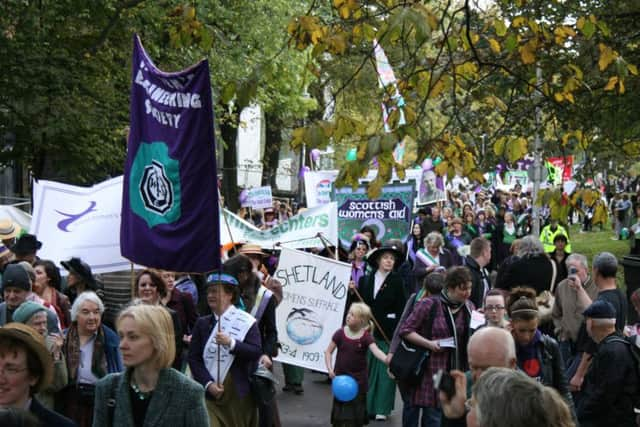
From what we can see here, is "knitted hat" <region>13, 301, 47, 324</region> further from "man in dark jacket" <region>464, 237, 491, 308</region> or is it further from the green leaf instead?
"man in dark jacket" <region>464, 237, 491, 308</region>

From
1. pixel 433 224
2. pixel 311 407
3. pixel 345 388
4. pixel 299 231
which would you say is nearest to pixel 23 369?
pixel 345 388

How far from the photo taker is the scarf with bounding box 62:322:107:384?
21.6ft

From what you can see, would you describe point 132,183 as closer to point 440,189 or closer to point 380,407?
point 380,407

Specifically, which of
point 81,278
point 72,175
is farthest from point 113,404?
point 72,175

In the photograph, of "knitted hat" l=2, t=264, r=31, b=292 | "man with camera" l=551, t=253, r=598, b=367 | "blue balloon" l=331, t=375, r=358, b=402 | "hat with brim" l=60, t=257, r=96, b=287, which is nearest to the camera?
"knitted hat" l=2, t=264, r=31, b=292

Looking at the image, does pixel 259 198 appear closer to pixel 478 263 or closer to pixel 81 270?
pixel 478 263

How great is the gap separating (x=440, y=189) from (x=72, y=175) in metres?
8.98

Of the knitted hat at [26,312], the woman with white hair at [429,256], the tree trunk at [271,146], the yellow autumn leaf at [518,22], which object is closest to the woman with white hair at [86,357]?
the knitted hat at [26,312]

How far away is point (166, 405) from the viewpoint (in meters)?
4.50

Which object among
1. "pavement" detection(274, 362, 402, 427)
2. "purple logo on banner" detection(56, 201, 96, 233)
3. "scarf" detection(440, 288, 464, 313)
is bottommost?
"pavement" detection(274, 362, 402, 427)

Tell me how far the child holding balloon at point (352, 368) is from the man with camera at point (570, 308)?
1.86 metres

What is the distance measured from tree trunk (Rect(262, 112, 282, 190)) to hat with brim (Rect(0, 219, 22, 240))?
83.1 ft

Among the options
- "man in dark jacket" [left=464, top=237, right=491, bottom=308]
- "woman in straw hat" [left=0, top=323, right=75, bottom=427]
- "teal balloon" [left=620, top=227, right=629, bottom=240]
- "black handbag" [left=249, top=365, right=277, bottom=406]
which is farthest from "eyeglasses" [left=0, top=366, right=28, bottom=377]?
"teal balloon" [left=620, top=227, right=629, bottom=240]

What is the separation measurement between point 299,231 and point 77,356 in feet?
23.1
